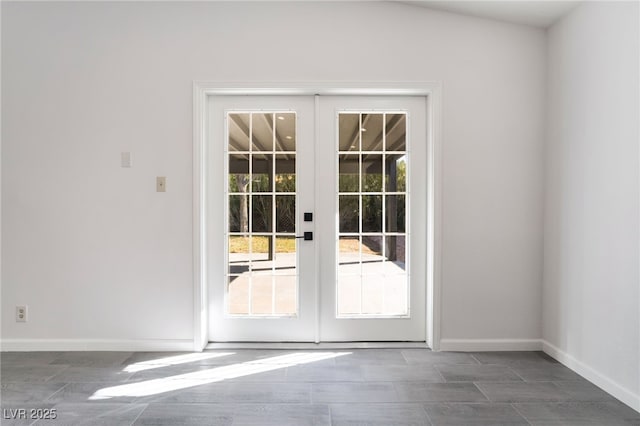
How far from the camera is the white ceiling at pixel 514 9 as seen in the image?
101 inches

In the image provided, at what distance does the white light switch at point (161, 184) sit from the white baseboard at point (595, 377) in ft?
10.3

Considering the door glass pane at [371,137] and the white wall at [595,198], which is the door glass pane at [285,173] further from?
the white wall at [595,198]

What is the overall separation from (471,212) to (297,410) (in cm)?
187

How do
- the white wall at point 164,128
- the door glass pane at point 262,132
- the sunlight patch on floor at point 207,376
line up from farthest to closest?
1. the door glass pane at point 262,132
2. the white wall at point 164,128
3. the sunlight patch on floor at point 207,376

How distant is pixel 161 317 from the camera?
285 centimetres

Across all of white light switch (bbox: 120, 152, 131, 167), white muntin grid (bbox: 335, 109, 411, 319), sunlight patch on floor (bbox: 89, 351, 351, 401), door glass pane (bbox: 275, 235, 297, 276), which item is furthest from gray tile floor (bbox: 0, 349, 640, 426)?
white light switch (bbox: 120, 152, 131, 167)

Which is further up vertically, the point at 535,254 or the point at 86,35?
the point at 86,35

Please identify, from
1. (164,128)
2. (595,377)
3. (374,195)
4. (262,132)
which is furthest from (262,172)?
(595,377)

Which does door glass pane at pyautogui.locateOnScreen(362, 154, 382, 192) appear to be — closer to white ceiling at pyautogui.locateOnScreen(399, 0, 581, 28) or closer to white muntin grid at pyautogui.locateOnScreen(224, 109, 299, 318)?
white muntin grid at pyautogui.locateOnScreen(224, 109, 299, 318)

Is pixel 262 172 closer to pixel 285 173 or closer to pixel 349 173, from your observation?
pixel 285 173

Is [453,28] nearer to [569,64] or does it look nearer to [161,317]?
[569,64]

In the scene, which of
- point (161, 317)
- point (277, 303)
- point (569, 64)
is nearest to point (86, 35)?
point (161, 317)

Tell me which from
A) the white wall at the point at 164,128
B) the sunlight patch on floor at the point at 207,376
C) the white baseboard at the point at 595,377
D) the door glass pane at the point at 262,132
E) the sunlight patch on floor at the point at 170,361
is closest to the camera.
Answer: the white baseboard at the point at 595,377

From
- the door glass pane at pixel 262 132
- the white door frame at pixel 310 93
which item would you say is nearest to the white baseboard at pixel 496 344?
the white door frame at pixel 310 93
